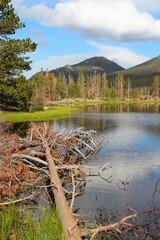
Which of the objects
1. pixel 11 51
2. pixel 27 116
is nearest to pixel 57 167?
pixel 11 51

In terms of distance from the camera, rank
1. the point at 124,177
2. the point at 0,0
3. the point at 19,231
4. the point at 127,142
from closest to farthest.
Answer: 1. the point at 19,231
2. the point at 124,177
3. the point at 127,142
4. the point at 0,0

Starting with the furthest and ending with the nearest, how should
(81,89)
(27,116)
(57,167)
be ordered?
(81,89)
(27,116)
(57,167)

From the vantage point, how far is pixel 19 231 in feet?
27.0

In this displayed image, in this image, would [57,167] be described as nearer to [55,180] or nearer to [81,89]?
[55,180]

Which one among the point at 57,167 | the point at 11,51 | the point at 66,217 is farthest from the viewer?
the point at 11,51

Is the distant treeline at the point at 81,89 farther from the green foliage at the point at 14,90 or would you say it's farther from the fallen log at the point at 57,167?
the fallen log at the point at 57,167

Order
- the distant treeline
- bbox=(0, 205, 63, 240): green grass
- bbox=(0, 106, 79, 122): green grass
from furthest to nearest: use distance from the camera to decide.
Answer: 1. the distant treeline
2. bbox=(0, 106, 79, 122): green grass
3. bbox=(0, 205, 63, 240): green grass

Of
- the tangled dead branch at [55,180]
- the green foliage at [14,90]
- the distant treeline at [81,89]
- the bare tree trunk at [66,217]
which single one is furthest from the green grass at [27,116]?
the distant treeline at [81,89]

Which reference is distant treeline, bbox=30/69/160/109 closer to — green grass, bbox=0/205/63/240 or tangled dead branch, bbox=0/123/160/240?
tangled dead branch, bbox=0/123/160/240

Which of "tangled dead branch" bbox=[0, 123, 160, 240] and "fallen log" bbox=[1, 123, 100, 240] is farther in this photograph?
"fallen log" bbox=[1, 123, 100, 240]

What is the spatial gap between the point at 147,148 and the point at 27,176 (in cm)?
1612

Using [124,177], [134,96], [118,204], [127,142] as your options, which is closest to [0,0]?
[127,142]

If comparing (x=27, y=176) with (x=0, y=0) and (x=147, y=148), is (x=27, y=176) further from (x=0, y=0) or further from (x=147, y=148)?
(x=0, y=0)

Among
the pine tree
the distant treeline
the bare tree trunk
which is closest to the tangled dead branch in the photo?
the bare tree trunk
